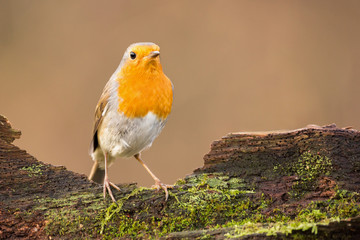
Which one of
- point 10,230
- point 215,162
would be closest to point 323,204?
point 215,162

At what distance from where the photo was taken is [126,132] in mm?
2951

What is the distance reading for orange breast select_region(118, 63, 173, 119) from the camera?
2.86 metres

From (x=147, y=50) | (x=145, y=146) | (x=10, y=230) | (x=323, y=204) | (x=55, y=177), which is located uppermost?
(x=147, y=50)

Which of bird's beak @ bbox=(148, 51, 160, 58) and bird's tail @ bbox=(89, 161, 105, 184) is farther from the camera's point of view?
bird's tail @ bbox=(89, 161, 105, 184)

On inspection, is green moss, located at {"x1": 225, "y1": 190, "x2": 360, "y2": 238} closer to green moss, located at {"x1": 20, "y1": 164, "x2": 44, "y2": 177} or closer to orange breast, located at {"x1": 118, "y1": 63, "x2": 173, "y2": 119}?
orange breast, located at {"x1": 118, "y1": 63, "x2": 173, "y2": 119}

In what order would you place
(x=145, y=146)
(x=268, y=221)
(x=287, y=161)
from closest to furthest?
(x=268, y=221) → (x=287, y=161) → (x=145, y=146)

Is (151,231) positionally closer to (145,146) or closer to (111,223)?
(111,223)

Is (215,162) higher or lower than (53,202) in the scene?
higher

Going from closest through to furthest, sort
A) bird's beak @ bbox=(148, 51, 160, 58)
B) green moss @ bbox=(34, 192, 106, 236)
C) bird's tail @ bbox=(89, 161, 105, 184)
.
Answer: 1. green moss @ bbox=(34, 192, 106, 236)
2. bird's beak @ bbox=(148, 51, 160, 58)
3. bird's tail @ bbox=(89, 161, 105, 184)

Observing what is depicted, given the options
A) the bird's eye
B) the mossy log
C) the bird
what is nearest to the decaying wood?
the mossy log

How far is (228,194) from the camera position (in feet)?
7.80

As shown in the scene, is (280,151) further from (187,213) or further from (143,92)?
(143,92)

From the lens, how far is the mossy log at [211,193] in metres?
2.24

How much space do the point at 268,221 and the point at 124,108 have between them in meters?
1.24
